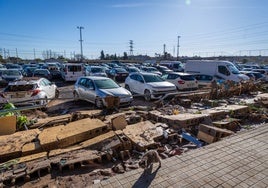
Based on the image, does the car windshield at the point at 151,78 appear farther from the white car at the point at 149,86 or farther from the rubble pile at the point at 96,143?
the rubble pile at the point at 96,143

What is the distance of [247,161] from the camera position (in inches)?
155

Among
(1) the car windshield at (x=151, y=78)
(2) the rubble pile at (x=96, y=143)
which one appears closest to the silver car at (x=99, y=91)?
(1) the car windshield at (x=151, y=78)

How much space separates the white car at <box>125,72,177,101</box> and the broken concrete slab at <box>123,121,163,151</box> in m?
5.27

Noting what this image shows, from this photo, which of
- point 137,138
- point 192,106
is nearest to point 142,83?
point 192,106

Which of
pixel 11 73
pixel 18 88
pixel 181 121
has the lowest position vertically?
pixel 181 121

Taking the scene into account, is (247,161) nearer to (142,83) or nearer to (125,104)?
(125,104)

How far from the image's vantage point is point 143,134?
569 cm

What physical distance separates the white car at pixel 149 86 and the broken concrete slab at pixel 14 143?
6978mm

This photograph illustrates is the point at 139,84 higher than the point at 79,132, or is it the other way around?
the point at 139,84

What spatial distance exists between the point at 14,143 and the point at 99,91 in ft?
18.2

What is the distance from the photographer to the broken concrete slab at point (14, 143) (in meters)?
4.54

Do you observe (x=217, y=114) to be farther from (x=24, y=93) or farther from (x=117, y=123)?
(x=24, y=93)

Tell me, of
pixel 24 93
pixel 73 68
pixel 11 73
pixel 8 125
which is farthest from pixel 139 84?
pixel 11 73

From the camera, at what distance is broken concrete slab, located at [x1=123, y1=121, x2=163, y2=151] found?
16.8 ft
